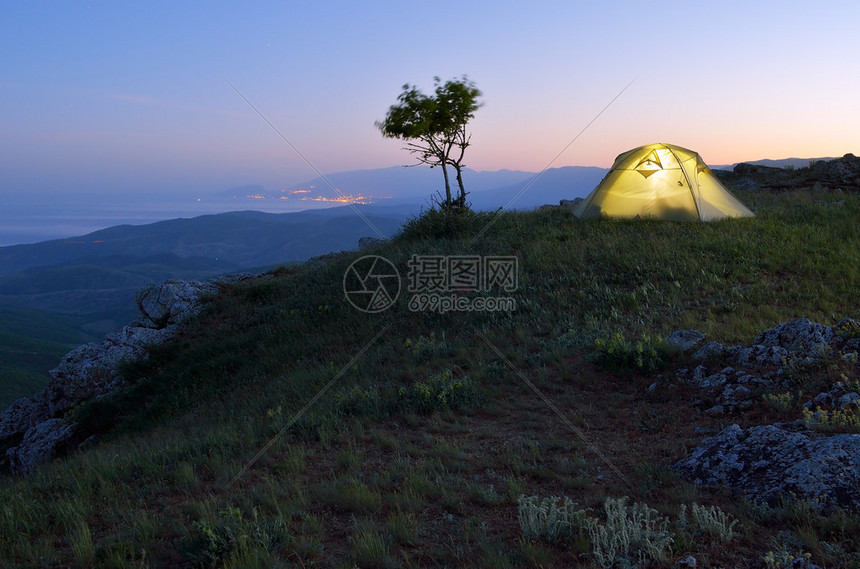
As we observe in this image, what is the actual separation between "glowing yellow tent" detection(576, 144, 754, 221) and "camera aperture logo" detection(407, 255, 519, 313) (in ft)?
17.0

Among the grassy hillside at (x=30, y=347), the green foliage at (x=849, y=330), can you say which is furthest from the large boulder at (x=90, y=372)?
the grassy hillside at (x=30, y=347)

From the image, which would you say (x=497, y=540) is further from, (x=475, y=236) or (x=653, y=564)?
(x=475, y=236)

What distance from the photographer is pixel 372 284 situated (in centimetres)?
1443

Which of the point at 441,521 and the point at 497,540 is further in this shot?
the point at 441,521

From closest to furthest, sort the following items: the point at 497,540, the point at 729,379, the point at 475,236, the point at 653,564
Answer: the point at 653,564, the point at 497,540, the point at 729,379, the point at 475,236

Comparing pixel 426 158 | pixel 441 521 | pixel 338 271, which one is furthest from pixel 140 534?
pixel 426 158

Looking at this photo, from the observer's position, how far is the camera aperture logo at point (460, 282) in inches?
427

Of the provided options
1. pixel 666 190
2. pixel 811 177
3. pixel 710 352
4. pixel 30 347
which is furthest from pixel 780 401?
pixel 30 347

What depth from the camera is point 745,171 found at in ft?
86.4

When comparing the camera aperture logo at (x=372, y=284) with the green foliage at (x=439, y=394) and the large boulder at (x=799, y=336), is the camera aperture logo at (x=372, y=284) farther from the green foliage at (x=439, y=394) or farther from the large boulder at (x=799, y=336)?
the large boulder at (x=799, y=336)

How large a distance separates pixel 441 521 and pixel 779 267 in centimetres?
1047

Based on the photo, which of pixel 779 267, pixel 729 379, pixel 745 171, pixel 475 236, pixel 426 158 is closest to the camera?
pixel 729 379

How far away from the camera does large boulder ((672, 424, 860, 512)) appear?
3.39m

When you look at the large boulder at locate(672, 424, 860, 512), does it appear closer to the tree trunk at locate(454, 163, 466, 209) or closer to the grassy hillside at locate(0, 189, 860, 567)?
the grassy hillside at locate(0, 189, 860, 567)
